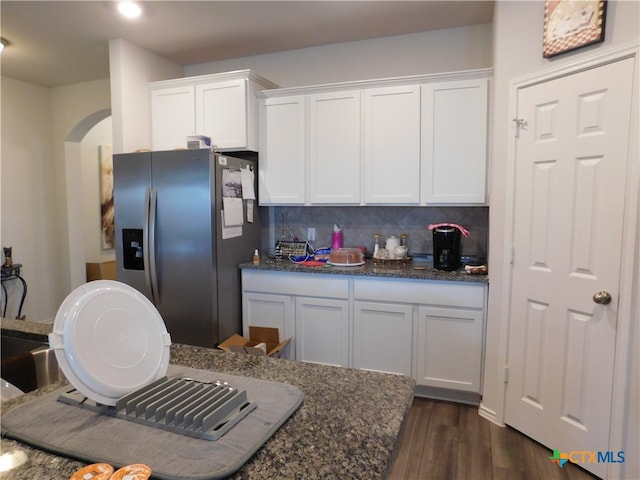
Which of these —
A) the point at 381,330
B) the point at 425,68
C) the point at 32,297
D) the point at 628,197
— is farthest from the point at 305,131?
the point at 32,297

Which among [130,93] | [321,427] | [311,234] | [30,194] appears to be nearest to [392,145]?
[311,234]

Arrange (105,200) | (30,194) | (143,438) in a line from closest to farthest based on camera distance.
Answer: (143,438)
(30,194)
(105,200)

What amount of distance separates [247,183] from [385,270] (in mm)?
1247

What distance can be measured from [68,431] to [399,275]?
205 cm

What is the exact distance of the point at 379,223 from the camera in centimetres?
322

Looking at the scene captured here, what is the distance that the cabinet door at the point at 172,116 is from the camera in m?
3.20

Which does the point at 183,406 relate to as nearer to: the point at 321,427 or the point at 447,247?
the point at 321,427

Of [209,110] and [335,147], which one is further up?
[209,110]

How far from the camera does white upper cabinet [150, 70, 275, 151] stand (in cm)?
304

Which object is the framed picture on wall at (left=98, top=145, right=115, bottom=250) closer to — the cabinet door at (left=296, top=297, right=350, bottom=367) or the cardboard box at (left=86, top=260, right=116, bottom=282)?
Result: the cardboard box at (left=86, top=260, right=116, bottom=282)

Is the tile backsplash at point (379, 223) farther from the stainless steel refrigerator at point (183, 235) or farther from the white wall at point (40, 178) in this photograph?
the white wall at point (40, 178)

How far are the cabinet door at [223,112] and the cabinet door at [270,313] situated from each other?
1199 mm

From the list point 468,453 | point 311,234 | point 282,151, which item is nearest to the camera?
point 468,453

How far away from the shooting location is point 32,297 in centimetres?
418
